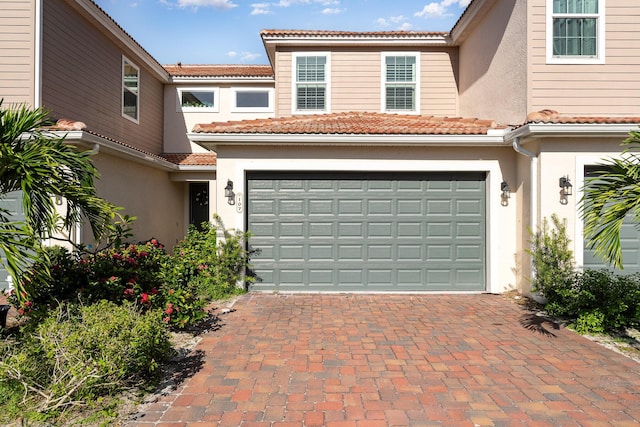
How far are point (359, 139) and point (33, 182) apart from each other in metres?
5.63

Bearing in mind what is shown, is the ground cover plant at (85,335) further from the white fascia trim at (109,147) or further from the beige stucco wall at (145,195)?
the beige stucco wall at (145,195)

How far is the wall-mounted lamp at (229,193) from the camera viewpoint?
27.0ft

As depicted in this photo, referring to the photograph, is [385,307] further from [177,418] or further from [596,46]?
[596,46]

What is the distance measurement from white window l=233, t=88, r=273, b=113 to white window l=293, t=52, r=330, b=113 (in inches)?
94.5

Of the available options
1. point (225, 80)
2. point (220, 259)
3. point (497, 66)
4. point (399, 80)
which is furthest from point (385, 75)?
point (220, 259)

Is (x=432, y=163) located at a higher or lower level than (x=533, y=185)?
higher

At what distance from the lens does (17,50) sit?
320 inches

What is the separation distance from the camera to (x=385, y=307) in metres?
7.21

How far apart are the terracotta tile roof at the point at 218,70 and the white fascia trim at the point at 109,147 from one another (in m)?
4.18

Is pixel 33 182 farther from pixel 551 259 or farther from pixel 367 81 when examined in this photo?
pixel 367 81

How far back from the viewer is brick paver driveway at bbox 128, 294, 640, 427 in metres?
3.52

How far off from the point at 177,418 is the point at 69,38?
9.22m

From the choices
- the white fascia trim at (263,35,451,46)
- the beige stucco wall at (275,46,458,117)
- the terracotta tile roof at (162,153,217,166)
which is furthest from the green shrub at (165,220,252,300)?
the white fascia trim at (263,35,451,46)

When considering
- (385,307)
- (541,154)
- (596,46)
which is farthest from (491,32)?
(385,307)
